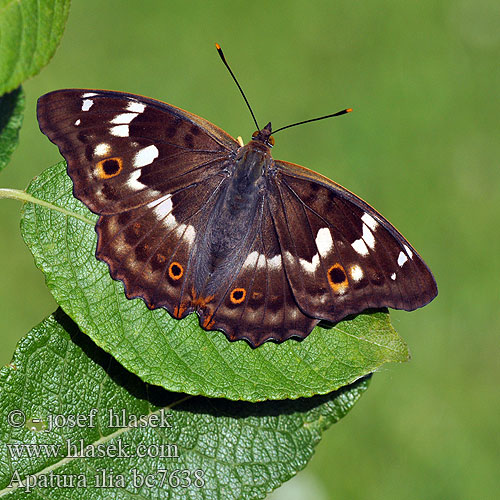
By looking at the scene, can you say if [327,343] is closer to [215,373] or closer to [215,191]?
[215,373]

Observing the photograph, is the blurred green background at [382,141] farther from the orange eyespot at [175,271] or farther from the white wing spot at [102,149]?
the white wing spot at [102,149]

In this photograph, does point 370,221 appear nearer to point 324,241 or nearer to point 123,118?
point 324,241

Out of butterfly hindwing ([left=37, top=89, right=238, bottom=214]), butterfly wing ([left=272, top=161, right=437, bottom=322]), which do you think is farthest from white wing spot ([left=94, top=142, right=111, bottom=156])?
butterfly wing ([left=272, top=161, right=437, bottom=322])

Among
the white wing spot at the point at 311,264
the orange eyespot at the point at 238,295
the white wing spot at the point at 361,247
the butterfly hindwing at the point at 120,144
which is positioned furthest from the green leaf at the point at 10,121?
the white wing spot at the point at 361,247

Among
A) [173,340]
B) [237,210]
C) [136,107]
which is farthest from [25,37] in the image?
[237,210]

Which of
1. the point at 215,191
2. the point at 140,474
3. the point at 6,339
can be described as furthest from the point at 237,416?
the point at 6,339

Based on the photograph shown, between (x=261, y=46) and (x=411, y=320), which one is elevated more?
(x=261, y=46)
